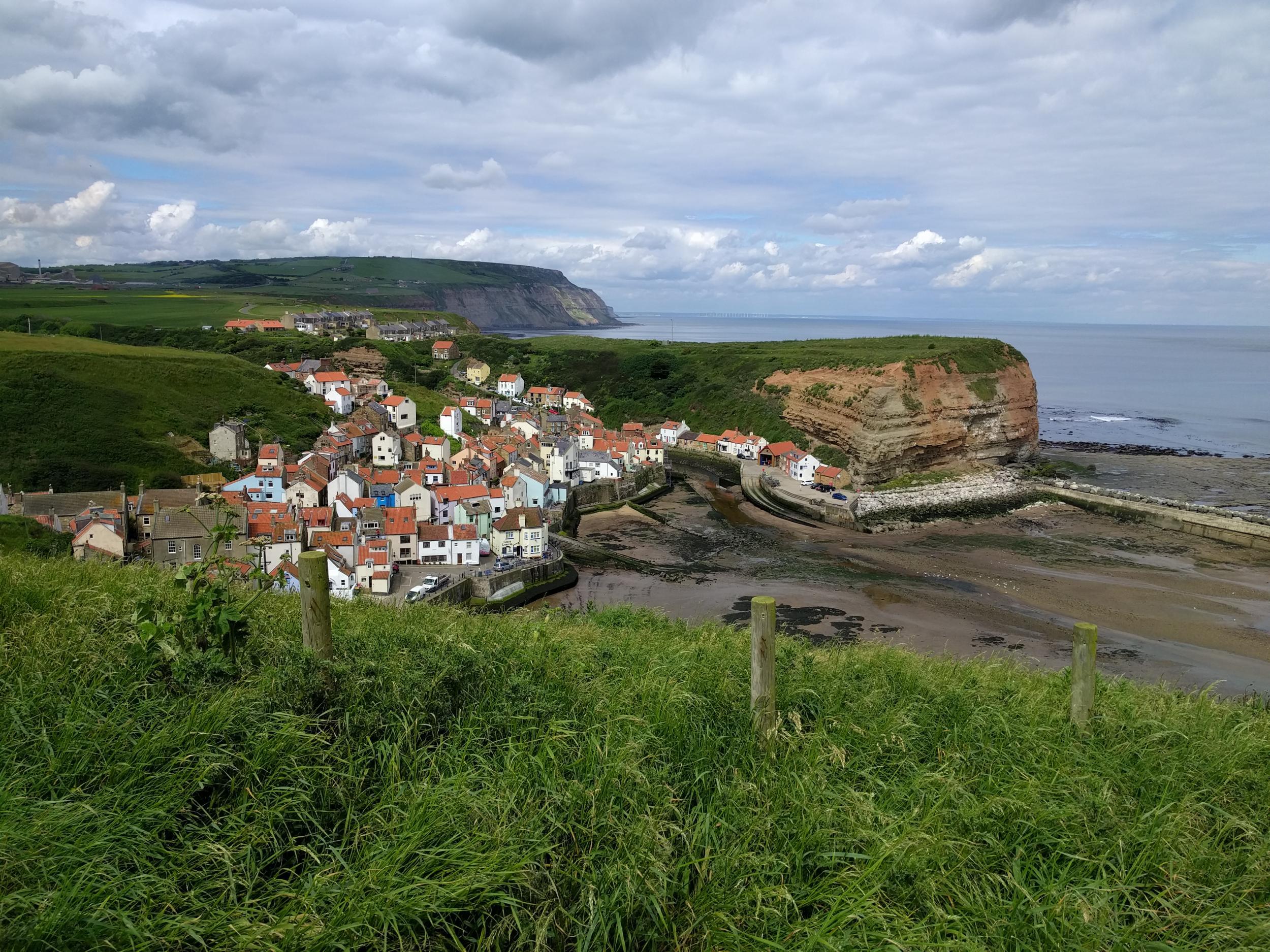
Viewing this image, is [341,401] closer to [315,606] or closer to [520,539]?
[520,539]

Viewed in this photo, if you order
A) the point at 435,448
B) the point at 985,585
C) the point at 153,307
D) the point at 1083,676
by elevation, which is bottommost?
the point at 985,585

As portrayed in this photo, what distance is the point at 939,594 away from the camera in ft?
92.3

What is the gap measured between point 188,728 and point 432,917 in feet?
5.38

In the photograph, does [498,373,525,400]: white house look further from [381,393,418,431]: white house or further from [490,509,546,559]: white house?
[490,509,546,559]: white house

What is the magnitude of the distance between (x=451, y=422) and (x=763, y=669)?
57165 mm

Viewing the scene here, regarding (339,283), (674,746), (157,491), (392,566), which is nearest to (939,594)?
(392,566)

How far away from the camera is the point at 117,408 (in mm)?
46094

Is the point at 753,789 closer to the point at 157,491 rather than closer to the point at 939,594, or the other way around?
the point at 939,594

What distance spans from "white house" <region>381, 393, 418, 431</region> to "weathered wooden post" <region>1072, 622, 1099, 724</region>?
188 ft

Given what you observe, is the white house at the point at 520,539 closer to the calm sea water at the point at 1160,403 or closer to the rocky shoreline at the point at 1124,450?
the rocky shoreline at the point at 1124,450

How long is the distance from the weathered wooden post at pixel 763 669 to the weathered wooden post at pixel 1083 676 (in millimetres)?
2368

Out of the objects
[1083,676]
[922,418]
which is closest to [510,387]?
[922,418]

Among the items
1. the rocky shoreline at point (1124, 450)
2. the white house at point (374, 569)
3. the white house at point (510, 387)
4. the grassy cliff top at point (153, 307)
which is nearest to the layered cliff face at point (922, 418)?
the rocky shoreline at point (1124, 450)

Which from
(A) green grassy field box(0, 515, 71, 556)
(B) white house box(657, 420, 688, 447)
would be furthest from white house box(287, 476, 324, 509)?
(B) white house box(657, 420, 688, 447)
